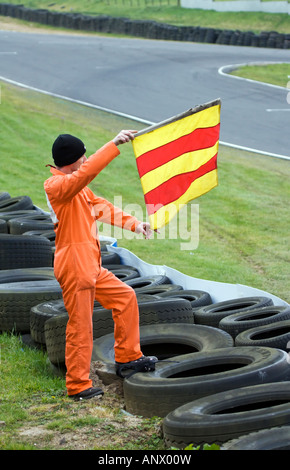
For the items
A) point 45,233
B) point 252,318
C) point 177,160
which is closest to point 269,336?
point 252,318

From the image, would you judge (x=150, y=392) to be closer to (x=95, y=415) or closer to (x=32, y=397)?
(x=95, y=415)

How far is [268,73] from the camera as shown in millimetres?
25938

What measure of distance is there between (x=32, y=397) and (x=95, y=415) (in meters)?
0.75

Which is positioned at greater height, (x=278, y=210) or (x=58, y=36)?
(x=58, y=36)

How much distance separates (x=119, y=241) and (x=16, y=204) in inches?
69.0

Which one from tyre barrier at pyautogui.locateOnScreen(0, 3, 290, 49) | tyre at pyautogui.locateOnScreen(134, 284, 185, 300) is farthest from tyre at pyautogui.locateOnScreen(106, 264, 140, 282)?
tyre barrier at pyautogui.locateOnScreen(0, 3, 290, 49)

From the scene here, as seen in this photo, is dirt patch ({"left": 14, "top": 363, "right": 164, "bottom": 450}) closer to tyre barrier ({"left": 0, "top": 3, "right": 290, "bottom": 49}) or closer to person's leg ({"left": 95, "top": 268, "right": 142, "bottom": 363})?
person's leg ({"left": 95, "top": 268, "right": 142, "bottom": 363})

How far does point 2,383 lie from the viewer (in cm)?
578

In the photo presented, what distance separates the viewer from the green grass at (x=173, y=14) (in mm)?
40875

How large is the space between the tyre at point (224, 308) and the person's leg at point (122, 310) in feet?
5.12

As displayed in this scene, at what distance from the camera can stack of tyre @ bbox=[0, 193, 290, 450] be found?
4.04m

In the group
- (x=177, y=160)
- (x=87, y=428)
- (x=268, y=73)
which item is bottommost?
(x=87, y=428)

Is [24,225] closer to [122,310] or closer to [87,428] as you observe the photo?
[122,310]

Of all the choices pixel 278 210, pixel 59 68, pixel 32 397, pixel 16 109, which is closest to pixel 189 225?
pixel 278 210
